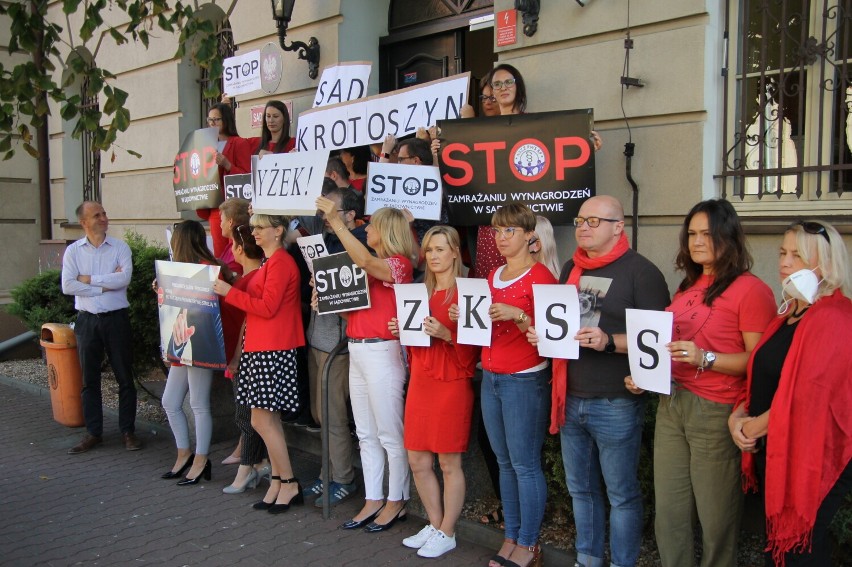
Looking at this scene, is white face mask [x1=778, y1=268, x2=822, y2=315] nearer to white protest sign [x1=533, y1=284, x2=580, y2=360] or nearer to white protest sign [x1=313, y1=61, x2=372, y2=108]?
white protest sign [x1=533, y1=284, x2=580, y2=360]

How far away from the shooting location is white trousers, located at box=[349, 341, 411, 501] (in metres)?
5.04

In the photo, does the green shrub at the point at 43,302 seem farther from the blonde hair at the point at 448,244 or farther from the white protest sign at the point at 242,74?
the blonde hair at the point at 448,244

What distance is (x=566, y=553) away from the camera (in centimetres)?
450

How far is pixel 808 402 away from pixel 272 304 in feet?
11.1

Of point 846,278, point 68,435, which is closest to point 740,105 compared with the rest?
point 846,278

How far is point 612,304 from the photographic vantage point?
3883mm

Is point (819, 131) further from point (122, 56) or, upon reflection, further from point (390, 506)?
point (122, 56)

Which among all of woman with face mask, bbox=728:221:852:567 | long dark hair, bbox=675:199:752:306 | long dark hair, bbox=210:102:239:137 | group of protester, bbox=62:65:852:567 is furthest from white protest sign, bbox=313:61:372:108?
woman with face mask, bbox=728:221:852:567

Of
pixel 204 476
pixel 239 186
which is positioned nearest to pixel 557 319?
pixel 204 476

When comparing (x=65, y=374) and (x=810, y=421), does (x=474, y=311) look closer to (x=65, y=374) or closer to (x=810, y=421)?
(x=810, y=421)

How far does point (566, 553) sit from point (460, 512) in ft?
2.26

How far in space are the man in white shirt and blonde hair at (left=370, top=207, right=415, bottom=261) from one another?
3.10 metres

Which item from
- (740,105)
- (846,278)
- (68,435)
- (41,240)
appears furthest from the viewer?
(41,240)

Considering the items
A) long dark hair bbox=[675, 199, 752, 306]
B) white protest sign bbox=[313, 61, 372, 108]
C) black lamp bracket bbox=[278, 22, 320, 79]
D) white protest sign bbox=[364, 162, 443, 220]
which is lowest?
long dark hair bbox=[675, 199, 752, 306]
